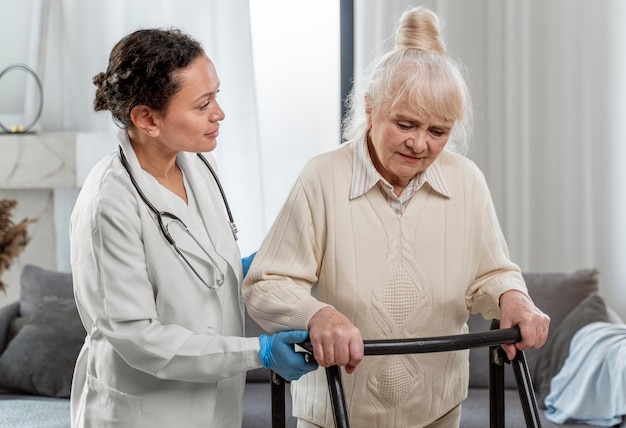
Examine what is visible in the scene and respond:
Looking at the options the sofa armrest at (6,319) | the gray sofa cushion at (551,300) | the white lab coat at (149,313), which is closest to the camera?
the white lab coat at (149,313)

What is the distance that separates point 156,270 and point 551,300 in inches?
96.8

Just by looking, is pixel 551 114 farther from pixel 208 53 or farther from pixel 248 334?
pixel 248 334

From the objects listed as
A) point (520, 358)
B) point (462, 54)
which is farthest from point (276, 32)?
point (520, 358)

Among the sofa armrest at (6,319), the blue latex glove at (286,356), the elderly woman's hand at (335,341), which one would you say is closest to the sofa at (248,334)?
the sofa armrest at (6,319)

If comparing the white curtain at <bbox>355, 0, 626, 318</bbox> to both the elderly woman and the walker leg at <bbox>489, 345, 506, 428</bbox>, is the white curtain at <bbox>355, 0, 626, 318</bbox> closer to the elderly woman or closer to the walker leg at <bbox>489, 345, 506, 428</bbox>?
the elderly woman

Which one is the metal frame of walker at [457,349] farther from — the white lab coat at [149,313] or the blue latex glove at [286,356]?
the white lab coat at [149,313]

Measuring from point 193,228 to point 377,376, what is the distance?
1.51 ft

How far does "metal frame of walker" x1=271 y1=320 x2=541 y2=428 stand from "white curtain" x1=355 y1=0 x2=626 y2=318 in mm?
2959

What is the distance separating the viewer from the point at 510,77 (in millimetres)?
4629

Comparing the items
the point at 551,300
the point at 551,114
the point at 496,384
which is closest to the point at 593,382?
the point at 551,300

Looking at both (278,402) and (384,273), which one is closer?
(278,402)

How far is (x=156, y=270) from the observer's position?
5.82ft

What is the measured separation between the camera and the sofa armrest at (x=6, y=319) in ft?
13.5

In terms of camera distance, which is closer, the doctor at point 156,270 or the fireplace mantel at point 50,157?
the doctor at point 156,270
